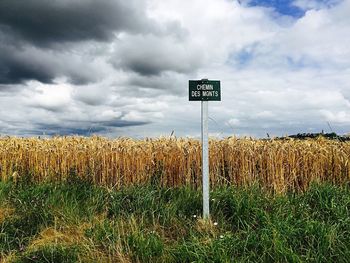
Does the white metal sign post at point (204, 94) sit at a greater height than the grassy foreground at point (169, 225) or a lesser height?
greater

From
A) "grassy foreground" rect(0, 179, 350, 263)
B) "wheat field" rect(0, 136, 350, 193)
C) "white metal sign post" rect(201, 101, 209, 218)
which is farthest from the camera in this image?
"wheat field" rect(0, 136, 350, 193)

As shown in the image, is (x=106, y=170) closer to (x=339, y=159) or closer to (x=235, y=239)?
(x=235, y=239)

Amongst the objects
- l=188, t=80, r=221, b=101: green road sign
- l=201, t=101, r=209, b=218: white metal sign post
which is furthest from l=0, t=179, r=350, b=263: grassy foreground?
l=188, t=80, r=221, b=101: green road sign

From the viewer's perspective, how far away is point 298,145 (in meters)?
10.0

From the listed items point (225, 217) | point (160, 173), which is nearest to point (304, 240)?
point (225, 217)

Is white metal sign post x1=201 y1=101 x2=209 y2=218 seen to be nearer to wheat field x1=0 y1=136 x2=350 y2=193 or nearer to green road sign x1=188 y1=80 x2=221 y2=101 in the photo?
green road sign x1=188 y1=80 x2=221 y2=101

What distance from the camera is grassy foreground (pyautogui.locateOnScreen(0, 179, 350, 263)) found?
20.0 feet

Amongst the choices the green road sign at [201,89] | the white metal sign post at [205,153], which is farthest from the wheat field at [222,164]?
the green road sign at [201,89]

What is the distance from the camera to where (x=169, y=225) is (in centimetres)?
734

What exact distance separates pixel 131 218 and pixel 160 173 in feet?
8.13

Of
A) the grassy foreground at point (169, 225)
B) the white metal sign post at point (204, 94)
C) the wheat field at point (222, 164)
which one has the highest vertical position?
the white metal sign post at point (204, 94)

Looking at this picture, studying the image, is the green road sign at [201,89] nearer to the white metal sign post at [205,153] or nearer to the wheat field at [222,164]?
the white metal sign post at [205,153]

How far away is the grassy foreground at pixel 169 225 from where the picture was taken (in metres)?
6.09

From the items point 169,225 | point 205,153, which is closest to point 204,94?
point 205,153
